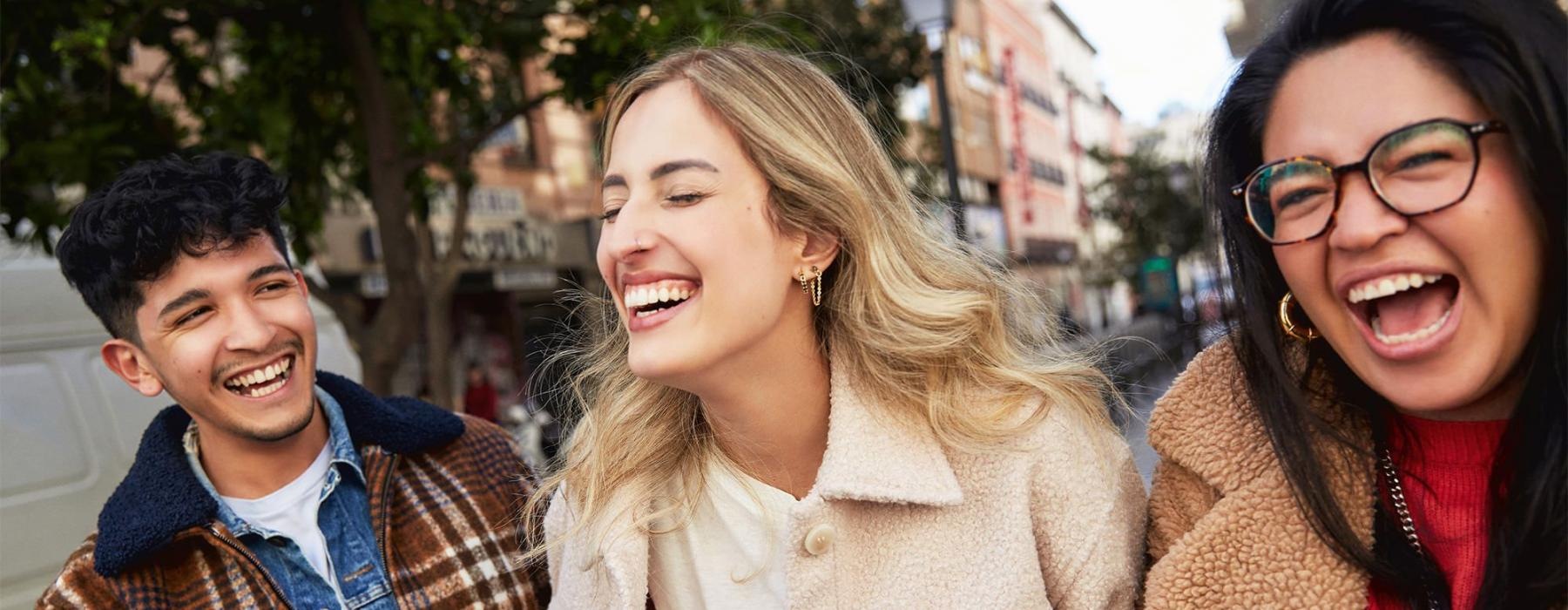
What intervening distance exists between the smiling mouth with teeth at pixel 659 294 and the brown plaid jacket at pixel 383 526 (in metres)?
1.03

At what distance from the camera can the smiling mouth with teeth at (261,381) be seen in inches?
105

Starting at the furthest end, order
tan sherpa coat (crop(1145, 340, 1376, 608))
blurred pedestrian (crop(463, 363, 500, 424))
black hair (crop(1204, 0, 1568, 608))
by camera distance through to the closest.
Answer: blurred pedestrian (crop(463, 363, 500, 424))
tan sherpa coat (crop(1145, 340, 1376, 608))
black hair (crop(1204, 0, 1568, 608))

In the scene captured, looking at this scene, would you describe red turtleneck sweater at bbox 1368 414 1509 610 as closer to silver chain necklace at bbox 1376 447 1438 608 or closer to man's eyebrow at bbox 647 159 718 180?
silver chain necklace at bbox 1376 447 1438 608

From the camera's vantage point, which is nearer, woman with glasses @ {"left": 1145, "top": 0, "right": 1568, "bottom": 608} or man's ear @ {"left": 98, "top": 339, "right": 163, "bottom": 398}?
woman with glasses @ {"left": 1145, "top": 0, "right": 1568, "bottom": 608}

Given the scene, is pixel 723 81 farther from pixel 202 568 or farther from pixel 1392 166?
Result: pixel 202 568

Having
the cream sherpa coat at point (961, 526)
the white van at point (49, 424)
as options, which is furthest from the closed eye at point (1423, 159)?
the white van at point (49, 424)

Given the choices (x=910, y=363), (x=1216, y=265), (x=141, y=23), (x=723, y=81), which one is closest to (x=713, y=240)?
(x=723, y=81)

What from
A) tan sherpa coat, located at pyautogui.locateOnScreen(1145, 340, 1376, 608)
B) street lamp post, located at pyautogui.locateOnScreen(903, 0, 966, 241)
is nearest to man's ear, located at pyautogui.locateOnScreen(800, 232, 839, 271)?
tan sherpa coat, located at pyautogui.locateOnScreen(1145, 340, 1376, 608)

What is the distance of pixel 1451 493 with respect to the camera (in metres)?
1.73

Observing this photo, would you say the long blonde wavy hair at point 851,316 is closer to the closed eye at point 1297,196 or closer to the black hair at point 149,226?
the closed eye at point 1297,196

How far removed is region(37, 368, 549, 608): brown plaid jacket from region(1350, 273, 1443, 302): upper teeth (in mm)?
2026

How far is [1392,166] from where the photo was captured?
1474mm

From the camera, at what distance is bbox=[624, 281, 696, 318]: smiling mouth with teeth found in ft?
6.98

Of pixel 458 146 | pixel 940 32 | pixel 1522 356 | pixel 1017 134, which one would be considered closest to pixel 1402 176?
pixel 1522 356
